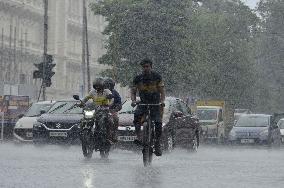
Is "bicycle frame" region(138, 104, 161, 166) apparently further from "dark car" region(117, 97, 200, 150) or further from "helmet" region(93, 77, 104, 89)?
"dark car" region(117, 97, 200, 150)

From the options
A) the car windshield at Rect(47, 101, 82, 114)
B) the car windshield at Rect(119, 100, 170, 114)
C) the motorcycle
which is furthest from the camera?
the car windshield at Rect(47, 101, 82, 114)

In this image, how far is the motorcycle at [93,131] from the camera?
70.1ft

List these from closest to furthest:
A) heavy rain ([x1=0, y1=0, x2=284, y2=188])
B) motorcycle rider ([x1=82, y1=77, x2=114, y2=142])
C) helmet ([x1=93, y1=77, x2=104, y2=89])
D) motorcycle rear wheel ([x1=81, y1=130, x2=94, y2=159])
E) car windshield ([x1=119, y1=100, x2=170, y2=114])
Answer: heavy rain ([x1=0, y1=0, x2=284, y2=188])
helmet ([x1=93, y1=77, x2=104, y2=89])
motorcycle rider ([x1=82, y1=77, x2=114, y2=142])
motorcycle rear wheel ([x1=81, y1=130, x2=94, y2=159])
car windshield ([x1=119, y1=100, x2=170, y2=114])

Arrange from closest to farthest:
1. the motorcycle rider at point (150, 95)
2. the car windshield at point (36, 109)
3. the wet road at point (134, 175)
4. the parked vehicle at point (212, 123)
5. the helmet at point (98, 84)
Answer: the wet road at point (134, 175)
the motorcycle rider at point (150, 95)
the helmet at point (98, 84)
the car windshield at point (36, 109)
the parked vehicle at point (212, 123)

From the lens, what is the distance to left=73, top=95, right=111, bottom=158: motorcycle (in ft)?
70.1

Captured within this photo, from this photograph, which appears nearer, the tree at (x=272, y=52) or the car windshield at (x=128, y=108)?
the car windshield at (x=128, y=108)

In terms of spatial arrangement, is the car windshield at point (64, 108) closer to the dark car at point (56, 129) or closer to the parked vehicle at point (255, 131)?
the dark car at point (56, 129)

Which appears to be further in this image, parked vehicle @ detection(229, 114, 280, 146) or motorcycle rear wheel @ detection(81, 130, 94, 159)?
parked vehicle @ detection(229, 114, 280, 146)

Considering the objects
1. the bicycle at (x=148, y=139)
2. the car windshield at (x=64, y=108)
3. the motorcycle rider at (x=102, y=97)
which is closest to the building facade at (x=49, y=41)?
the car windshield at (x=64, y=108)

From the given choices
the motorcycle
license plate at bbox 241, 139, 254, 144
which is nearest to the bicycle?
the motorcycle

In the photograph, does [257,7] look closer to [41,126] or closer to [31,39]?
[31,39]

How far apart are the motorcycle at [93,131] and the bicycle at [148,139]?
9.88ft

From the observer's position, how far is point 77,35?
318 ft

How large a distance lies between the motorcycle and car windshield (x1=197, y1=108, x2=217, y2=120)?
1155 inches
